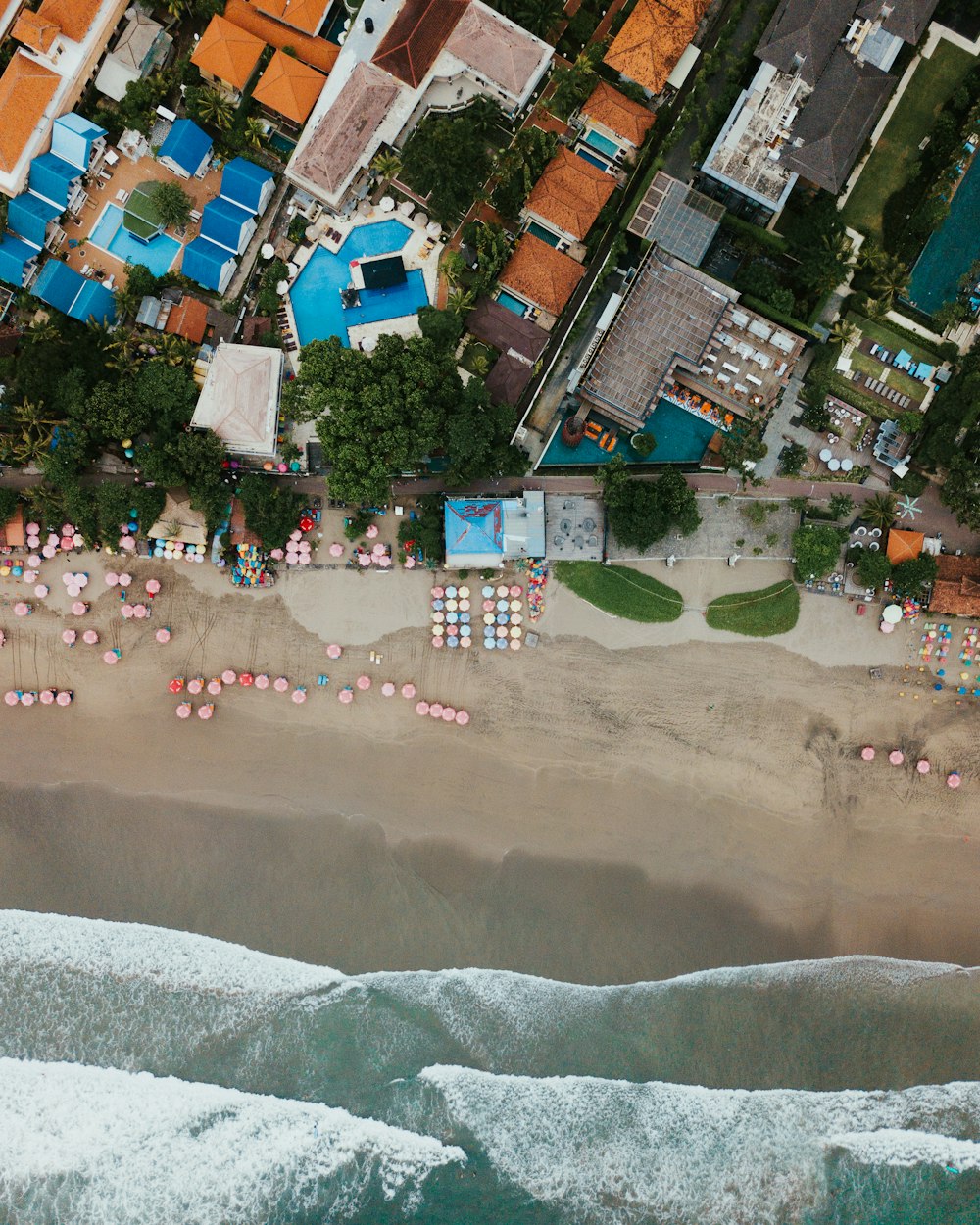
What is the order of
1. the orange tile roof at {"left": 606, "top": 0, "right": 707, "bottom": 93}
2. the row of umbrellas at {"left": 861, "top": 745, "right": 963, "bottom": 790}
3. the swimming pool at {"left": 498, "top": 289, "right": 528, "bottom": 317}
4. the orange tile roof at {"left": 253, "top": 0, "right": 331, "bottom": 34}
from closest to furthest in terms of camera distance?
the orange tile roof at {"left": 606, "top": 0, "right": 707, "bottom": 93} → the orange tile roof at {"left": 253, "top": 0, "right": 331, "bottom": 34} → the swimming pool at {"left": 498, "top": 289, "right": 528, "bottom": 317} → the row of umbrellas at {"left": 861, "top": 745, "right": 963, "bottom": 790}

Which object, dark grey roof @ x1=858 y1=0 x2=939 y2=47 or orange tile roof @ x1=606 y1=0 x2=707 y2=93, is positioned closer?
dark grey roof @ x1=858 y1=0 x2=939 y2=47

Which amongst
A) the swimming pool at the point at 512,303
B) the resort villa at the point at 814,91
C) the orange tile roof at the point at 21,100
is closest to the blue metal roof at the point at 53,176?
the orange tile roof at the point at 21,100

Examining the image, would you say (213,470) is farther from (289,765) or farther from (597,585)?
(597,585)

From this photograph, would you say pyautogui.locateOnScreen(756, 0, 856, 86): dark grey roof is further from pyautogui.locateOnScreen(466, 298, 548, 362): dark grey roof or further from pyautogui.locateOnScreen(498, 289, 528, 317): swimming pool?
pyautogui.locateOnScreen(466, 298, 548, 362): dark grey roof

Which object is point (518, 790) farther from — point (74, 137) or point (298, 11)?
point (298, 11)

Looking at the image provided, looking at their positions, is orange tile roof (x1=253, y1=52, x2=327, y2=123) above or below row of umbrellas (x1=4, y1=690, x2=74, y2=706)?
above

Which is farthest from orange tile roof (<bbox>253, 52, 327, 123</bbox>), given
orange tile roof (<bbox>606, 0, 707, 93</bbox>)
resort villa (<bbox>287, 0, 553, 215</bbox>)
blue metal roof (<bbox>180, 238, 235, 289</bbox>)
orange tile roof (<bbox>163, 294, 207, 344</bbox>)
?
orange tile roof (<bbox>606, 0, 707, 93</bbox>)

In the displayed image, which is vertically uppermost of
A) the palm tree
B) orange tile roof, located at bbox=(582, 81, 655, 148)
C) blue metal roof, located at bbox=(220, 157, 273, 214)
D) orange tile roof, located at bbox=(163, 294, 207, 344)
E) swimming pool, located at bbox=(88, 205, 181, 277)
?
orange tile roof, located at bbox=(582, 81, 655, 148)

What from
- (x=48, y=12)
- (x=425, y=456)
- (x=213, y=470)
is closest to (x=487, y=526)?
(x=425, y=456)
